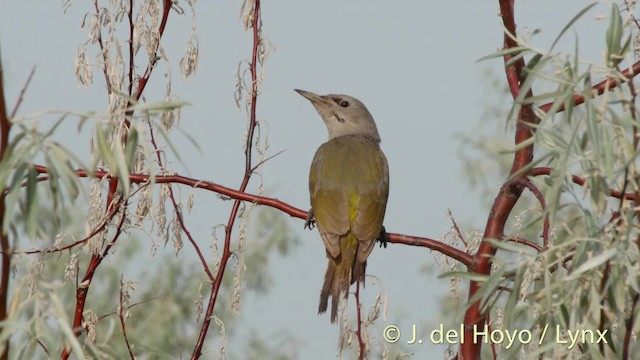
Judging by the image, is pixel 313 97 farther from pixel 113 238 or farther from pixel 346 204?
pixel 113 238

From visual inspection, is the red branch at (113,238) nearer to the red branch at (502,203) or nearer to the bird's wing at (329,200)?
the red branch at (502,203)

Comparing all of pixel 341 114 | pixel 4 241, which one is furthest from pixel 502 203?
pixel 341 114

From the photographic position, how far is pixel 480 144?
16266mm

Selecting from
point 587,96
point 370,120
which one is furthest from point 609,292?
point 370,120

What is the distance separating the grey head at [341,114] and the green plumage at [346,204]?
339 millimetres

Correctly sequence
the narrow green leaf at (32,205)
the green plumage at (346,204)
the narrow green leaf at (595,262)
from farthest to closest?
the green plumage at (346,204)
the narrow green leaf at (595,262)
the narrow green leaf at (32,205)

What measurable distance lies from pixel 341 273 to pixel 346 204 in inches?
20.0

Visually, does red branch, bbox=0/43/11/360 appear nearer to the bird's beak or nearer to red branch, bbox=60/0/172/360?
red branch, bbox=60/0/172/360

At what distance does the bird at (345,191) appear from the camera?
17.6 feet

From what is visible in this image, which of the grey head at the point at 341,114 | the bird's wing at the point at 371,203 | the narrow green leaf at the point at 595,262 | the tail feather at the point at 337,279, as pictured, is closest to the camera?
the narrow green leaf at the point at 595,262

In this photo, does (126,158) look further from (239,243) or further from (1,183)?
(239,243)

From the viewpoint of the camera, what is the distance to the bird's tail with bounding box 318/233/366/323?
507 cm

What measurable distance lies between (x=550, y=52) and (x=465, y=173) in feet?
44.8

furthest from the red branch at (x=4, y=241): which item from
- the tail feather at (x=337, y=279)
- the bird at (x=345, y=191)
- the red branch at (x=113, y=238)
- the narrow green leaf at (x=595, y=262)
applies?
the tail feather at (x=337, y=279)
